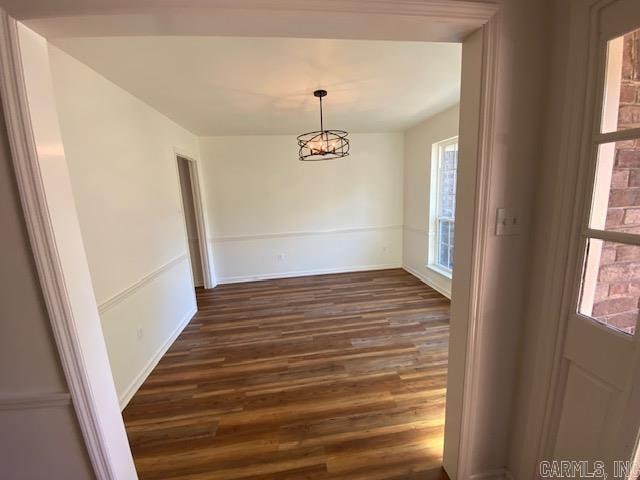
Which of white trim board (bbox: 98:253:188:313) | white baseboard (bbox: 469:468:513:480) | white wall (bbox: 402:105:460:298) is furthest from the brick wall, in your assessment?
white trim board (bbox: 98:253:188:313)

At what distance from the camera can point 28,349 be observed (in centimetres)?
96

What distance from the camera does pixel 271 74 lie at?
207cm

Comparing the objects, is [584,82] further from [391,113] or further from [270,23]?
[391,113]

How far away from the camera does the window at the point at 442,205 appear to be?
11.9ft

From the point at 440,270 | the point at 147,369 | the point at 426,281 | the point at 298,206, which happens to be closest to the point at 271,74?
the point at 298,206

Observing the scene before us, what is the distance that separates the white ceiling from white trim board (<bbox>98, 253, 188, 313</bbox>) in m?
1.60

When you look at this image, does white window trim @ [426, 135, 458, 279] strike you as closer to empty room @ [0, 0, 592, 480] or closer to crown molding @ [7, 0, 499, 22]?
empty room @ [0, 0, 592, 480]

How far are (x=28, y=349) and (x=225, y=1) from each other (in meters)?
1.46

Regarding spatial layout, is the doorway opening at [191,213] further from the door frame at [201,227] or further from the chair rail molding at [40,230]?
the chair rail molding at [40,230]

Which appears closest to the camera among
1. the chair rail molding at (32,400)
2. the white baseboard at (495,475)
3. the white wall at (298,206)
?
the chair rail molding at (32,400)

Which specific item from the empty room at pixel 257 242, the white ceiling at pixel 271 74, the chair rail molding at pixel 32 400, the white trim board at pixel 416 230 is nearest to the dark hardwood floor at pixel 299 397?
the empty room at pixel 257 242

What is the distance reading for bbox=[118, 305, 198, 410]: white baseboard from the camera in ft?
6.38

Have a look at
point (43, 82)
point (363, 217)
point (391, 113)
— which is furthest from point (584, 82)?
point (363, 217)

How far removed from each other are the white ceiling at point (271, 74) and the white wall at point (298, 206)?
39.2 inches
